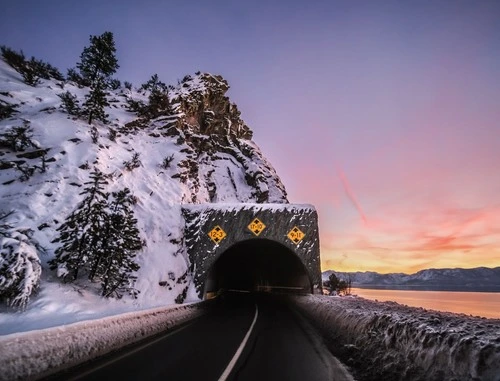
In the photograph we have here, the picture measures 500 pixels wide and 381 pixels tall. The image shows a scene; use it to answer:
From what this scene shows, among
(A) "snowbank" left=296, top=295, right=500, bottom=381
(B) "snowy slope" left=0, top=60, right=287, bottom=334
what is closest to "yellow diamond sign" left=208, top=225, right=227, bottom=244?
(B) "snowy slope" left=0, top=60, right=287, bottom=334

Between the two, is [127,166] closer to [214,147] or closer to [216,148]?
[214,147]

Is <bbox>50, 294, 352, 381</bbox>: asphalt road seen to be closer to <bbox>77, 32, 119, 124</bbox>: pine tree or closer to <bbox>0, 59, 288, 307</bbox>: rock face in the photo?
<bbox>0, 59, 288, 307</bbox>: rock face

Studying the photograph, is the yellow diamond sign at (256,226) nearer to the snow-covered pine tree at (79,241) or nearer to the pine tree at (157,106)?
the snow-covered pine tree at (79,241)

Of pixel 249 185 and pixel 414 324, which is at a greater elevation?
pixel 249 185

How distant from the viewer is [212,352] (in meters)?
9.23

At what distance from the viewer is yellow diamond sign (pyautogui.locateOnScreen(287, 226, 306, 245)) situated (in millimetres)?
28656

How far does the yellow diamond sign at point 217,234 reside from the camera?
2816 cm

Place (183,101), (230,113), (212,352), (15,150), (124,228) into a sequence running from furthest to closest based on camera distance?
(230,113) → (183,101) → (15,150) → (124,228) → (212,352)

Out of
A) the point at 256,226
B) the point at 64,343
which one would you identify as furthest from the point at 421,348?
the point at 256,226

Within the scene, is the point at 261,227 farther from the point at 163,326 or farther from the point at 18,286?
the point at 18,286

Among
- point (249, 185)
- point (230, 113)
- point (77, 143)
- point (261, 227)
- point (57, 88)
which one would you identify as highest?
point (230, 113)

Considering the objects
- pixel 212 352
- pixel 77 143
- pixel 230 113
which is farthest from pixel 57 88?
pixel 212 352

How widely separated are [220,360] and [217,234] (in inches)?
791

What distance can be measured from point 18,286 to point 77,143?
1637cm
